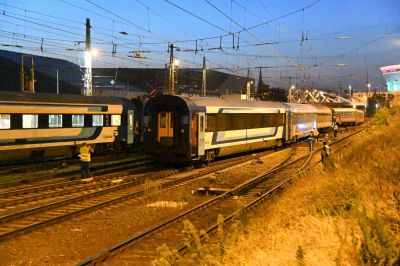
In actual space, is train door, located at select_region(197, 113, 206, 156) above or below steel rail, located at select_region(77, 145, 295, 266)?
above

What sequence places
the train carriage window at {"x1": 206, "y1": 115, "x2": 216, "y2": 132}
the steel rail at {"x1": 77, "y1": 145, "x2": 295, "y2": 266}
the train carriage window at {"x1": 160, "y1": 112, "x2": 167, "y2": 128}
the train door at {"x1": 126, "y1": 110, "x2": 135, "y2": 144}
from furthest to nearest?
the train door at {"x1": 126, "y1": 110, "x2": 135, "y2": 144} → the train carriage window at {"x1": 206, "y1": 115, "x2": 216, "y2": 132} → the train carriage window at {"x1": 160, "y1": 112, "x2": 167, "y2": 128} → the steel rail at {"x1": 77, "y1": 145, "x2": 295, "y2": 266}

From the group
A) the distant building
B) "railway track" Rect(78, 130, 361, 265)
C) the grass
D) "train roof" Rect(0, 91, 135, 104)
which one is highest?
the distant building

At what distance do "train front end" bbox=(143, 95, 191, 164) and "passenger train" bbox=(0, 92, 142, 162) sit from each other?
425cm

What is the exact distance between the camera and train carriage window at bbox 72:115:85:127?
23.1 metres

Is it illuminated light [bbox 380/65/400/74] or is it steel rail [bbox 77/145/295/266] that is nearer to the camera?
steel rail [bbox 77/145/295/266]

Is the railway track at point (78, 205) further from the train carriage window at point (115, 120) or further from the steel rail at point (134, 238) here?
the train carriage window at point (115, 120)

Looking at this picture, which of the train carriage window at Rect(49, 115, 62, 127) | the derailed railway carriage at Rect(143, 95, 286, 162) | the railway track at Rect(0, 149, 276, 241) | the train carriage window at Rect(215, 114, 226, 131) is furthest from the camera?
the train carriage window at Rect(49, 115, 62, 127)

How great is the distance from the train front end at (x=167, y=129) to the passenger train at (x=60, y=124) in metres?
4.25

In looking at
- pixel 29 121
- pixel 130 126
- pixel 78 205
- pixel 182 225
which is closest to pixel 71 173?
pixel 29 121

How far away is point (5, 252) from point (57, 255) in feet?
3.35

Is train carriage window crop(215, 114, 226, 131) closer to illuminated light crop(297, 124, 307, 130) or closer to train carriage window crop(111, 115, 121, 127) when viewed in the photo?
train carriage window crop(111, 115, 121, 127)

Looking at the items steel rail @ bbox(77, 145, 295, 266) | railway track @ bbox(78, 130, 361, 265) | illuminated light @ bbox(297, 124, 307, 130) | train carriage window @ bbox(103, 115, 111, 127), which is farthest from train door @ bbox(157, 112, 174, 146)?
illuminated light @ bbox(297, 124, 307, 130)

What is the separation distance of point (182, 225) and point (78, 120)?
14.0m

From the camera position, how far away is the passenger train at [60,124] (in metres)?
19.7
